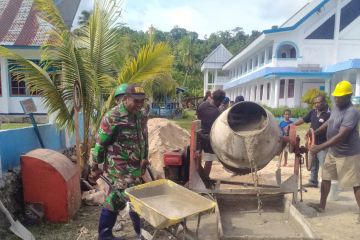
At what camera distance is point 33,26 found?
13820mm

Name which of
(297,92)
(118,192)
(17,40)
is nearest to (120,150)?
(118,192)

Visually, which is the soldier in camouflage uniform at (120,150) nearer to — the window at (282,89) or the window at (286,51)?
the window at (286,51)

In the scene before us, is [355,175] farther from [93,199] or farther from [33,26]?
[33,26]

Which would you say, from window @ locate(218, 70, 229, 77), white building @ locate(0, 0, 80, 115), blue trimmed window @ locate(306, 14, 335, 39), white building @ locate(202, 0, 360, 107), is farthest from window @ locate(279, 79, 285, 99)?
window @ locate(218, 70, 229, 77)

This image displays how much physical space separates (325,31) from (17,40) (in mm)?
18512

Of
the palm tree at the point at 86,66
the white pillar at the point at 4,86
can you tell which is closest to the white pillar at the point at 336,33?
the white pillar at the point at 4,86

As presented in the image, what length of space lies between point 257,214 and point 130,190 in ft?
6.28

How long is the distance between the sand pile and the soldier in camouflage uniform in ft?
10.2

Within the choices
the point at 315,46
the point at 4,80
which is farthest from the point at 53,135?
the point at 315,46

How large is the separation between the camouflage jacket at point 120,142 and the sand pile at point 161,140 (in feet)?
10.2

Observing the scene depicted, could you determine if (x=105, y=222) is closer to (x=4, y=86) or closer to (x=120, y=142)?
(x=120, y=142)

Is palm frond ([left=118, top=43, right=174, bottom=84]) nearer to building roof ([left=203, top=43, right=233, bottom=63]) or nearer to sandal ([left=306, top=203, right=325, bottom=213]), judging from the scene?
sandal ([left=306, top=203, right=325, bottom=213])

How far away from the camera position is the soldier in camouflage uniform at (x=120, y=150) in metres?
3.81

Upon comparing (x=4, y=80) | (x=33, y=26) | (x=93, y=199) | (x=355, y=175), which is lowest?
(x=93, y=199)
